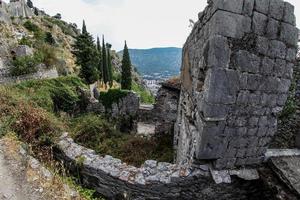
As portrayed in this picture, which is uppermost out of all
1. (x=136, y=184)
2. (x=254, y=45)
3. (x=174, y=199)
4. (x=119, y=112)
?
(x=254, y=45)

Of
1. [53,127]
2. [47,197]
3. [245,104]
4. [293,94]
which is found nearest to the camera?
[47,197]

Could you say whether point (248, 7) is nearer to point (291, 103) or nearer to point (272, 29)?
point (272, 29)

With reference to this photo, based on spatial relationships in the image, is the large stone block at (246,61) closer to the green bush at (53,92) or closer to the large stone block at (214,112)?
the large stone block at (214,112)

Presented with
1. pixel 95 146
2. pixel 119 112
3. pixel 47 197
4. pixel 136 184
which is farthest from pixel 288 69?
pixel 119 112

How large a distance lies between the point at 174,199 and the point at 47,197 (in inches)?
89.3

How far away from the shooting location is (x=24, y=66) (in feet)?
59.0

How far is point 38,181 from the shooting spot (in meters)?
3.99

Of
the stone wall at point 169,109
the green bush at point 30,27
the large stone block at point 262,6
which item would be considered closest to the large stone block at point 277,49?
the large stone block at point 262,6

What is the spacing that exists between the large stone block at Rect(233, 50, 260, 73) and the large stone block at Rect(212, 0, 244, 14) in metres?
0.63

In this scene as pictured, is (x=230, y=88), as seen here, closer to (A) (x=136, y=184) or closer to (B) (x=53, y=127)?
(A) (x=136, y=184)

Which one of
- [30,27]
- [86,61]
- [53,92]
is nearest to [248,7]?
[53,92]

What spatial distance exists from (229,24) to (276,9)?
36.4 inches

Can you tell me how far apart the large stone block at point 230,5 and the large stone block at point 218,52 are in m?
0.41

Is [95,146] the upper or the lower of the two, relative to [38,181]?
lower
